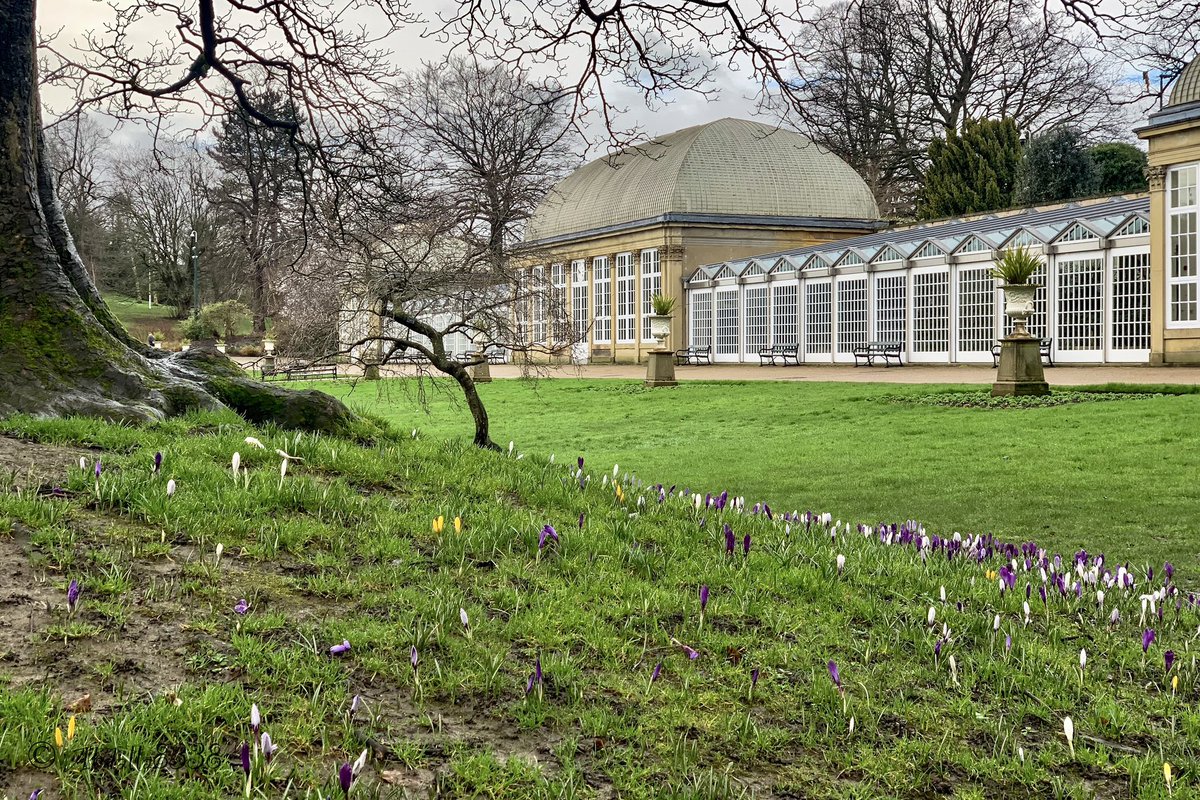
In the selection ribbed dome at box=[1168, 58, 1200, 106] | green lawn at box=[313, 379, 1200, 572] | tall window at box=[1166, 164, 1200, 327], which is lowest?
green lawn at box=[313, 379, 1200, 572]

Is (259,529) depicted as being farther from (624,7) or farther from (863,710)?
(624,7)

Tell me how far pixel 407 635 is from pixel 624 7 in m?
6.32

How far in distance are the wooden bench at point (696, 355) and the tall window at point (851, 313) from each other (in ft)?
25.4

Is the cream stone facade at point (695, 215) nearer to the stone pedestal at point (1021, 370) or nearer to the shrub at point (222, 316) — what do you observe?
the shrub at point (222, 316)

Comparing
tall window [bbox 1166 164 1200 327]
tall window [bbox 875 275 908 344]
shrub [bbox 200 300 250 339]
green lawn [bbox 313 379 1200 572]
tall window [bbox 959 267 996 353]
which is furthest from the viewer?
shrub [bbox 200 300 250 339]

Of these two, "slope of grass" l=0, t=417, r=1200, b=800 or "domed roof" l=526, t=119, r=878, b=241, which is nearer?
"slope of grass" l=0, t=417, r=1200, b=800

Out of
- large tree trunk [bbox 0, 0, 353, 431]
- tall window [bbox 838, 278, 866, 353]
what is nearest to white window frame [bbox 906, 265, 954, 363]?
tall window [bbox 838, 278, 866, 353]

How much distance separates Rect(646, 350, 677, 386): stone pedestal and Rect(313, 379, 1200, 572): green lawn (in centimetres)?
449

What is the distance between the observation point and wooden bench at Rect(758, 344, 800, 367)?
37.6 metres

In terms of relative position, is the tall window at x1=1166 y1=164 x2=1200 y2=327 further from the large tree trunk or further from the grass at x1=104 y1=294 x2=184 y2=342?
the grass at x1=104 y1=294 x2=184 y2=342

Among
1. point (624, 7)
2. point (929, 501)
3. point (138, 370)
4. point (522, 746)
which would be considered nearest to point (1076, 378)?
point (929, 501)

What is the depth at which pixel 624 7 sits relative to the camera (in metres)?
8.59

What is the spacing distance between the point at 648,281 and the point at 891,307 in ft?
49.0

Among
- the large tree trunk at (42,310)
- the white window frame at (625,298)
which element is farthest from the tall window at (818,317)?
the large tree trunk at (42,310)
